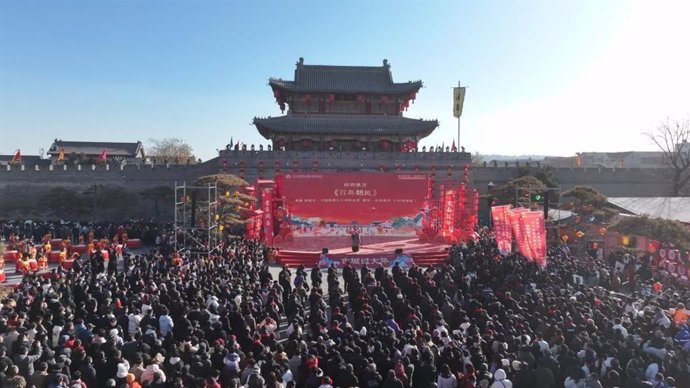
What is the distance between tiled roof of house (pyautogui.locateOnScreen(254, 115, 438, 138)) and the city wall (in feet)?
5.21

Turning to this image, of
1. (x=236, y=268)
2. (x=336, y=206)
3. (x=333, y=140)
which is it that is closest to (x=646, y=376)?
(x=236, y=268)

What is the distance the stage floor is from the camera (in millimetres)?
21891

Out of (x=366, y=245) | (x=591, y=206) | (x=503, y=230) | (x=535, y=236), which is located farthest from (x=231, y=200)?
(x=591, y=206)

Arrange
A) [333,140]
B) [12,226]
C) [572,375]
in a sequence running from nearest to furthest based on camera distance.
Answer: [572,375] < [12,226] < [333,140]

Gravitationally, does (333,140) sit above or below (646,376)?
above

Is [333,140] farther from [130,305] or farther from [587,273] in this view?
[130,305]

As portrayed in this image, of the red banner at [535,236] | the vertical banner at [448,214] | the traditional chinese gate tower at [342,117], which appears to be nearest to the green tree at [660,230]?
the red banner at [535,236]

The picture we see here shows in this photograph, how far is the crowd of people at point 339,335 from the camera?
6848 millimetres

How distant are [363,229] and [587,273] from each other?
12823 mm

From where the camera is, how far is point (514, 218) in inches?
635

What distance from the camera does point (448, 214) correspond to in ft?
78.6

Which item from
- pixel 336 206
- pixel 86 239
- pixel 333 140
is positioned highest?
pixel 333 140

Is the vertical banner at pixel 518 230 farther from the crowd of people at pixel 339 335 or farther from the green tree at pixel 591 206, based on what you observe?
the green tree at pixel 591 206

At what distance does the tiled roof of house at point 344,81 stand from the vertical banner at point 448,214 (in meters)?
13.3
